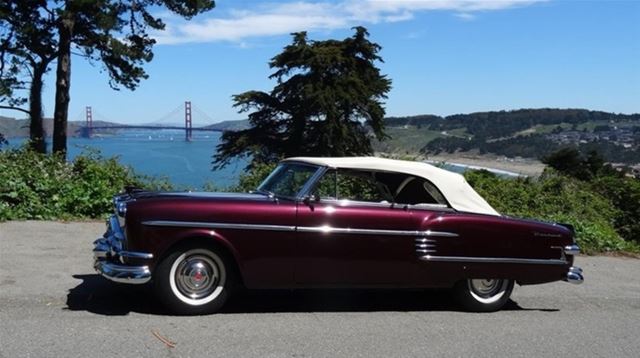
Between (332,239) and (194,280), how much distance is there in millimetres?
1187

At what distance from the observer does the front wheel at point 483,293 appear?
6.36 meters

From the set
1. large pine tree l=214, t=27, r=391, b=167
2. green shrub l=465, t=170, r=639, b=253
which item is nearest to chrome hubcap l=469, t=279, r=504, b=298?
green shrub l=465, t=170, r=639, b=253

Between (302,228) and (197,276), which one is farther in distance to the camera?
(302,228)

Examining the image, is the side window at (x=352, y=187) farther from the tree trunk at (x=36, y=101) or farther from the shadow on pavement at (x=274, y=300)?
the tree trunk at (x=36, y=101)

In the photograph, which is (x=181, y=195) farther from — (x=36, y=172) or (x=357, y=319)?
(x=36, y=172)

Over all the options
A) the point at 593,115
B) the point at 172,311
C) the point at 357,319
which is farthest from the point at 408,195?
the point at 593,115

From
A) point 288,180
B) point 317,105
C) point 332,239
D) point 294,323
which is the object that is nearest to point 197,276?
point 294,323

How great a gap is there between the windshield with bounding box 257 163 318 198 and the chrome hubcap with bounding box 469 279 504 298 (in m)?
1.90

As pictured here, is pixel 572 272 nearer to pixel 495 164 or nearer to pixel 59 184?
pixel 59 184

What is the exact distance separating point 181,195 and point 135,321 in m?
1.14

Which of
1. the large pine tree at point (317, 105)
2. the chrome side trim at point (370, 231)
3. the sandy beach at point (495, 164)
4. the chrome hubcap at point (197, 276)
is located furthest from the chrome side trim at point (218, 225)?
the large pine tree at point (317, 105)

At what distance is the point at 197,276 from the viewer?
5570 mm

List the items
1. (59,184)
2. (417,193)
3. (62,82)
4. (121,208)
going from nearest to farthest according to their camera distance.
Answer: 1. (121,208)
2. (417,193)
3. (59,184)
4. (62,82)

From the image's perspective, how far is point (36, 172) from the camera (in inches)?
421
